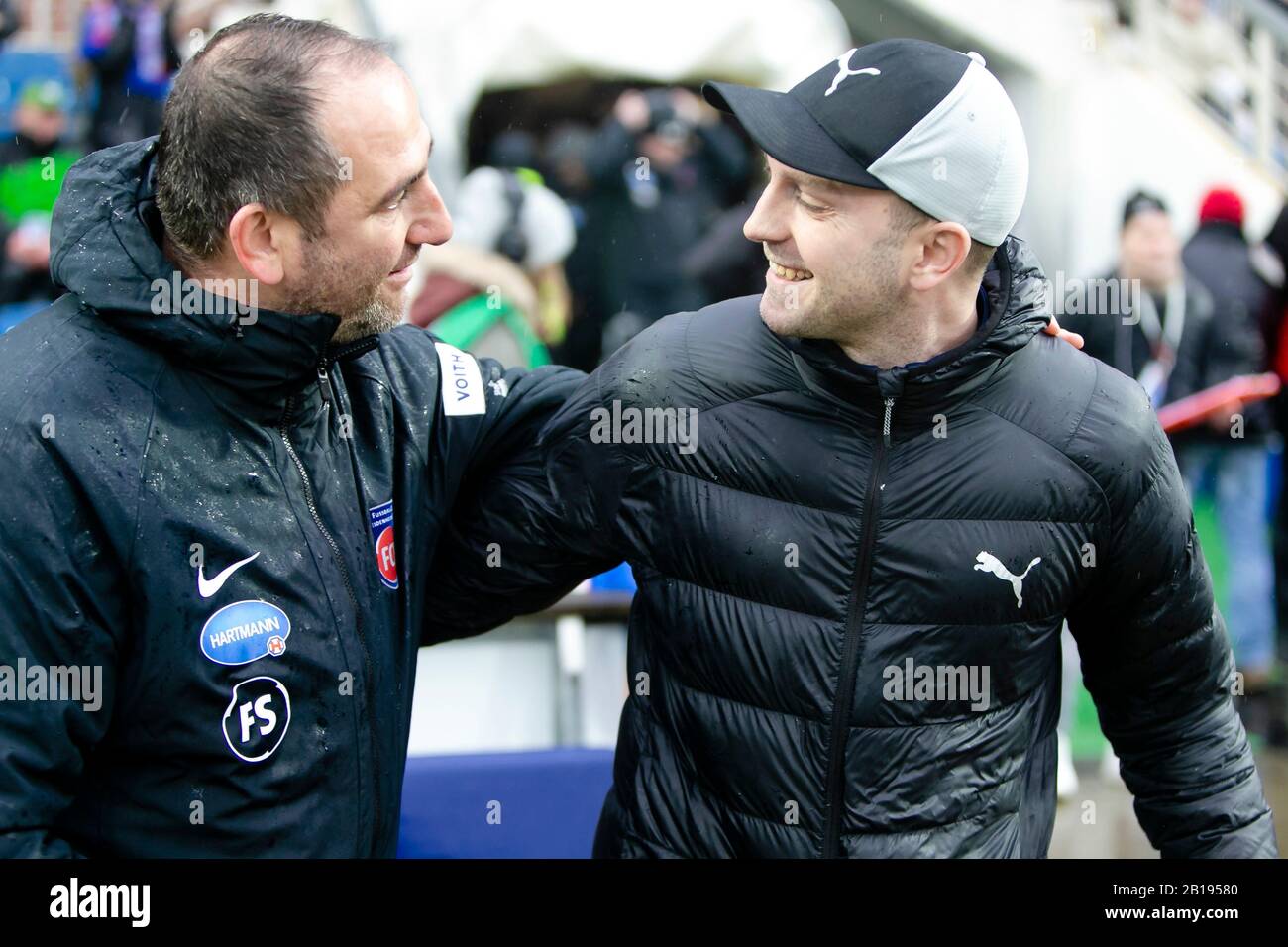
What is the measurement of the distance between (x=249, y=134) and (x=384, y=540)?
2.19ft

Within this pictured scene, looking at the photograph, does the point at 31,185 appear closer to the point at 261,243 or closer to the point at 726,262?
the point at 726,262

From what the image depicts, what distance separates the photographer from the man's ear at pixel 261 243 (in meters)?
2.23

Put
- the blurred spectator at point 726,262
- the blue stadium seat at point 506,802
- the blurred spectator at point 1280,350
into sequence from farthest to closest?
the blurred spectator at point 726,262 < the blurred spectator at point 1280,350 < the blue stadium seat at point 506,802

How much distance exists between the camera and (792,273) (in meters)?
2.38

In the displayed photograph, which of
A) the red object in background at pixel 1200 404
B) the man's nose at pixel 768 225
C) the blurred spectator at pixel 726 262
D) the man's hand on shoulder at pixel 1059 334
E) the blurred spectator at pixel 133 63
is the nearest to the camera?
the man's nose at pixel 768 225

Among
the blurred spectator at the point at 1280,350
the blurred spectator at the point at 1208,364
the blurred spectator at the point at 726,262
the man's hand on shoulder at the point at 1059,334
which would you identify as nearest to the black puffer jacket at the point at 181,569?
the man's hand on shoulder at the point at 1059,334

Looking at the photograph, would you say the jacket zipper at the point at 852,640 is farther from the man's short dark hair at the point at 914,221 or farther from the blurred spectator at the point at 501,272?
the blurred spectator at the point at 501,272

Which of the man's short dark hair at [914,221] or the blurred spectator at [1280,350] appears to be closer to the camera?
the man's short dark hair at [914,221]

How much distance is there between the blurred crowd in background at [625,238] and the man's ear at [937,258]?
2847 mm

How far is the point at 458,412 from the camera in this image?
2.62m

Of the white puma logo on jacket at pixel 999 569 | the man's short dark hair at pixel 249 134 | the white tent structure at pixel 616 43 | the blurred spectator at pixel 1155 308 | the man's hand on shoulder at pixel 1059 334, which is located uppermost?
the white tent structure at pixel 616 43

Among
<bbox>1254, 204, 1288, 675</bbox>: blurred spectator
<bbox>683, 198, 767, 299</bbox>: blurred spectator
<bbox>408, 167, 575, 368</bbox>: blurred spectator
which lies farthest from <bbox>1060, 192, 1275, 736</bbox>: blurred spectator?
<bbox>408, 167, 575, 368</bbox>: blurred spectator
